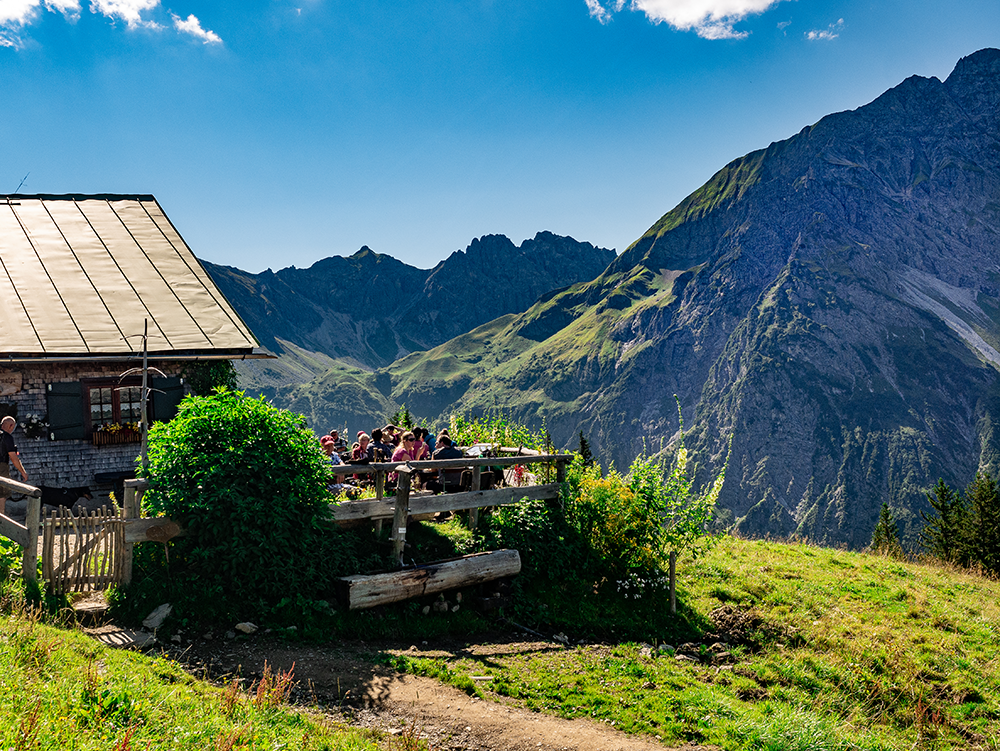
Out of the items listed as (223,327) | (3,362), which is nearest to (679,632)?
(223,327)

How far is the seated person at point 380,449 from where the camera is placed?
16.6 metres

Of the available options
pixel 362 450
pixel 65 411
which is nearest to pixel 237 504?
pixel 362 450

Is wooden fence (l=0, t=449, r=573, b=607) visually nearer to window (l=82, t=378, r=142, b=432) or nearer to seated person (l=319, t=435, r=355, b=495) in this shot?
seated person (l=319, t=435, r=355, b=495)

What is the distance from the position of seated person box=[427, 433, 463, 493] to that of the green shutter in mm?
8901

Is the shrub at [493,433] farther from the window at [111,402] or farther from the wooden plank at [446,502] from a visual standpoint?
the window at [111,402]

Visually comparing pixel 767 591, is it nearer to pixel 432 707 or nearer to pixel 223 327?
pixel 432 707

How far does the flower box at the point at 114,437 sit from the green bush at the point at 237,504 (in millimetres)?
8623

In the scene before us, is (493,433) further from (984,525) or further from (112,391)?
(984,525)

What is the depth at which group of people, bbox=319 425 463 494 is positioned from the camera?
14587 millimetres

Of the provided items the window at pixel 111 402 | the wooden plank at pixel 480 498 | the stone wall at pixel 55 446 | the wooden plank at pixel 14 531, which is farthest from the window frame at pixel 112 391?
the wooden plank at pixel 480 498

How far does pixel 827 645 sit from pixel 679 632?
2.79m

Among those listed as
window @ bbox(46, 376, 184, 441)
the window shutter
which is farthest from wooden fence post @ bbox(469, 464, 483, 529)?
the window shutter

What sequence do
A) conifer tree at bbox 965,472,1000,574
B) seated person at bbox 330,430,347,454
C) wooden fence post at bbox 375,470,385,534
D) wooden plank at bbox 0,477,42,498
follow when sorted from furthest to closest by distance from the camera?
conifer tree at bbox 965,472,1000,574, seated person at bbox 330,430,347,454, wooden fence post at bbox 375,470,385,534, wooden plank at bbox 0,477,42,498

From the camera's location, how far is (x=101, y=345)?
1764 centimetres
